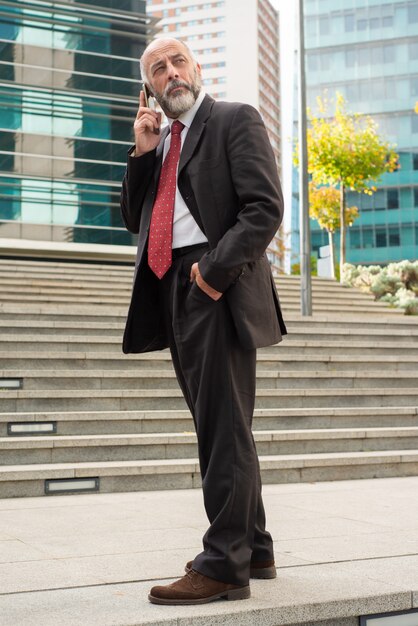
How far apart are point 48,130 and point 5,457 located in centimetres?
3054

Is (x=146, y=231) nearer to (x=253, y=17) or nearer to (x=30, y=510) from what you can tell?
(x=30, y=510)

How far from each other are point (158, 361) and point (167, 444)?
2210 mm

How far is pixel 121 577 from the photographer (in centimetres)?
353

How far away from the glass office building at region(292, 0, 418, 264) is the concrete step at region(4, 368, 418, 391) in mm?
68463

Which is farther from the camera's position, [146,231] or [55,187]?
[55,187]

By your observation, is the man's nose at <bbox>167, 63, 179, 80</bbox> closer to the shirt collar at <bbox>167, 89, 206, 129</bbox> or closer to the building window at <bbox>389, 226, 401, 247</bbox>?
the shirt collar at <bbox>167, 89, 206, 129</bbox>

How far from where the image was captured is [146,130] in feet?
11.2

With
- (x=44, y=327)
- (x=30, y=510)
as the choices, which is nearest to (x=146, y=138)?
(x=30, y=510)

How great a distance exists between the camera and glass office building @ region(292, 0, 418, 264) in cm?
7769

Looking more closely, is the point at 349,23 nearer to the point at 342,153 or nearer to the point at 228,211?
the point at 342,153

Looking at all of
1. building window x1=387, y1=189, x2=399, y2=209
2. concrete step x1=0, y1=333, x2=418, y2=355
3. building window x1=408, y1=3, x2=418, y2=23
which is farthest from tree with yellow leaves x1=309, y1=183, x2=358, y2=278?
building window x1=408, y1=3, x2=418, y2=23

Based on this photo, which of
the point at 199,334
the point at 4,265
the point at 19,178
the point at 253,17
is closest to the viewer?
the point at 199,334

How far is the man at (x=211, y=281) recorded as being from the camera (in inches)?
122

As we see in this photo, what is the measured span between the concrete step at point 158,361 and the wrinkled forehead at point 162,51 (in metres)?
5.17
